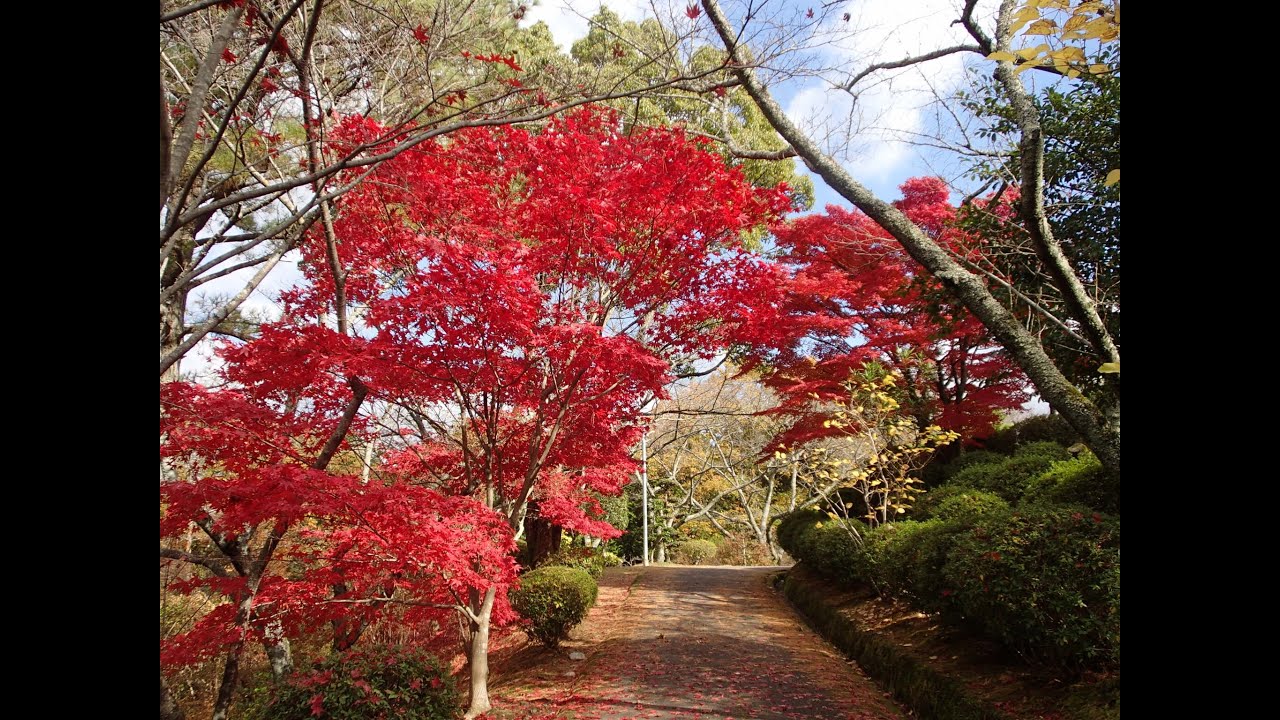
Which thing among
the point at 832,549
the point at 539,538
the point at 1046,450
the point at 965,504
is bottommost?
the point at 539,538

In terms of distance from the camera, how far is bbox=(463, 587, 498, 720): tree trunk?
5551 millimetres

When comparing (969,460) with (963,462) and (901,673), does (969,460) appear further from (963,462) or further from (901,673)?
(901,673)

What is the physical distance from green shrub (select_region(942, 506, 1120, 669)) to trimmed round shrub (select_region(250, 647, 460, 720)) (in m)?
3.67

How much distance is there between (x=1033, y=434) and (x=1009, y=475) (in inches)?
98.2

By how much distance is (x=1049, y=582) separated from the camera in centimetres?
392

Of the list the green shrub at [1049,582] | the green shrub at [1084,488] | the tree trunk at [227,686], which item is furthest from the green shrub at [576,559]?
the green shrub at [1049,582]

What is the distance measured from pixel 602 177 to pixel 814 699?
474cm

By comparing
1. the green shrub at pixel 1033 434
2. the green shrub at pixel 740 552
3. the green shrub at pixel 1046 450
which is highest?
the green shrub at pixel 1033 434

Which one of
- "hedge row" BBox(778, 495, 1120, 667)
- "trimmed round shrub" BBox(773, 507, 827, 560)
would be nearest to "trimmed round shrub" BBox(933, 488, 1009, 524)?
"hedge row" BBox(778, 495, 1120, 667)

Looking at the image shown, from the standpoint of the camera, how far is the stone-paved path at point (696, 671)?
5.48 meters

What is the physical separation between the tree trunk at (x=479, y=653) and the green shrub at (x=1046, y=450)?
7500 mm

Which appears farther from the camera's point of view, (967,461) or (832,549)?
(967,461)

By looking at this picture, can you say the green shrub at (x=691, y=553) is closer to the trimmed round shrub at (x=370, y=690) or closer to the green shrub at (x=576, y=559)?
the green shrub at (x=576, y=559)

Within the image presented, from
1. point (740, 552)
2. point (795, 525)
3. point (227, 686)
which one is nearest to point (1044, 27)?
point (227, 686)
